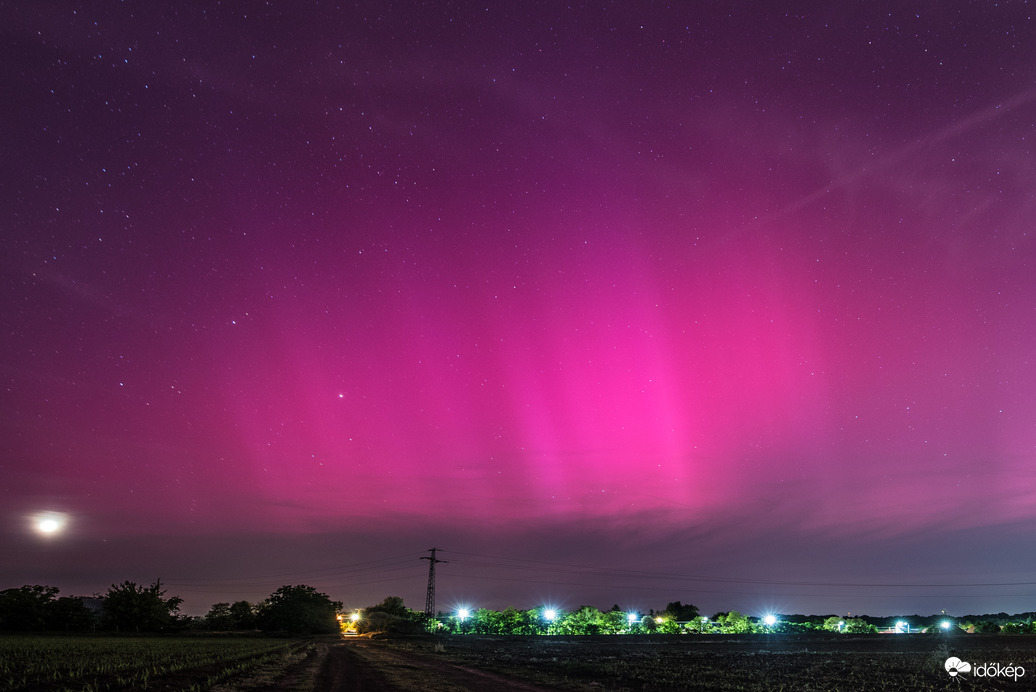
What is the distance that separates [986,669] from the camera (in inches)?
1481

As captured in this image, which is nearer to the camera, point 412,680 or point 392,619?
point 412,680

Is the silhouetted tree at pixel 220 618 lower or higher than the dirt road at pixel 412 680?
lower

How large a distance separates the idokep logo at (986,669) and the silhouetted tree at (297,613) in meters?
117

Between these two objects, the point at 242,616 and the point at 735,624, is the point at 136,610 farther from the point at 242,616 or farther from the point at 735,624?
the point at 735,624

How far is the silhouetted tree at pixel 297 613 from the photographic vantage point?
415 ft

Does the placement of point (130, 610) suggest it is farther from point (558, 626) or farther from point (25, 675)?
point (25, 675)

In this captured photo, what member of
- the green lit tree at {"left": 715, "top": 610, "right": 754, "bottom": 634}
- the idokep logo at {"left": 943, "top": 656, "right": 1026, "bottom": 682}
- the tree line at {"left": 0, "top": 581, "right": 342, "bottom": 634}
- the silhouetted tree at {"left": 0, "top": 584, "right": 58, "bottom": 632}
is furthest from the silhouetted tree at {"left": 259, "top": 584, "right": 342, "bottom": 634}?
the idokep logo at {"left": 943, "top": 656, "right": 1026, "bottom": 682}

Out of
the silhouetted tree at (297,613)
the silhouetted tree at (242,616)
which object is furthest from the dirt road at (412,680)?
the silhouetted tree at (242,616)

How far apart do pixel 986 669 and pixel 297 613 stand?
398ft

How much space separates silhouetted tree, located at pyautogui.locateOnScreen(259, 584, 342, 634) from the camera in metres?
126

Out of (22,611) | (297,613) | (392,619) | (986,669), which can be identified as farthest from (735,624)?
(22,611)

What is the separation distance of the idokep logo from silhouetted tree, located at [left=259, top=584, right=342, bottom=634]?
4625 inches

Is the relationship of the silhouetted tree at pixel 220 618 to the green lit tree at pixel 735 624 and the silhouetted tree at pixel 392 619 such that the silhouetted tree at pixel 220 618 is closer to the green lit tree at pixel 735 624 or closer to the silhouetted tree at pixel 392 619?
the silhouetted tree at pixel 392 619

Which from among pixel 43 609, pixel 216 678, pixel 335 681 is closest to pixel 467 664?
pixel 335 681
